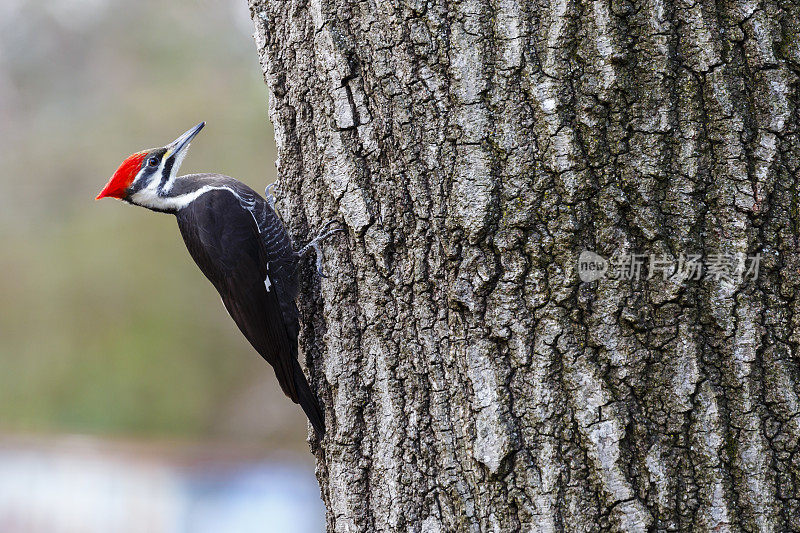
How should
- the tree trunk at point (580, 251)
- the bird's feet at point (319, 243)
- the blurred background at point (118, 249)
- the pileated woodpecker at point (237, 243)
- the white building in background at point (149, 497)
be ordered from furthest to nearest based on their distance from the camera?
the blurred background at point (118, 249) → the white building in background at point (149, 497) → the pileated woodpecker at point (237, 243) → the bird's feet at point (319, 243) → the tree trunk at point (580, 251)

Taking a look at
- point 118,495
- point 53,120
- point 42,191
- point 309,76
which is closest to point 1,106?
point 53,120

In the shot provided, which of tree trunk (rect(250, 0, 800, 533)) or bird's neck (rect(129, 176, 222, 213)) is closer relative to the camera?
tree trunk (rect(250, 0, 800, 533))

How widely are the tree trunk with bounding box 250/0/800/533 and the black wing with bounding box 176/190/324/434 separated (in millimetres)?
704

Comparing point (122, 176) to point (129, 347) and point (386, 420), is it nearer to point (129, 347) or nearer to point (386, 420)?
point (386, 420)

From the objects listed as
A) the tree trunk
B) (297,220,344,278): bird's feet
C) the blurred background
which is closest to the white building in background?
the blurred background

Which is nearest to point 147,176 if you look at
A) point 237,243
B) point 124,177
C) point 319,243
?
point 124,177

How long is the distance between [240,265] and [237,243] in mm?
74

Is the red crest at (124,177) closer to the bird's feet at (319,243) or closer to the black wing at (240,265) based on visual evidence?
the black wing at (240,265)

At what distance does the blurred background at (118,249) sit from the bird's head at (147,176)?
2682mm

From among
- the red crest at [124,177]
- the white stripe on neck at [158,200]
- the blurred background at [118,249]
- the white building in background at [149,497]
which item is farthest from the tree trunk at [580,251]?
the blurred background at [118,249]

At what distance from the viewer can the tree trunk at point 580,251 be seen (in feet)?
4.04

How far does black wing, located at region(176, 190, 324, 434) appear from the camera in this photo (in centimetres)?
212

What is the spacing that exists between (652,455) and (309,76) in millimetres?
1074

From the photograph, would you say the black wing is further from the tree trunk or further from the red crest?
the tree trunk
